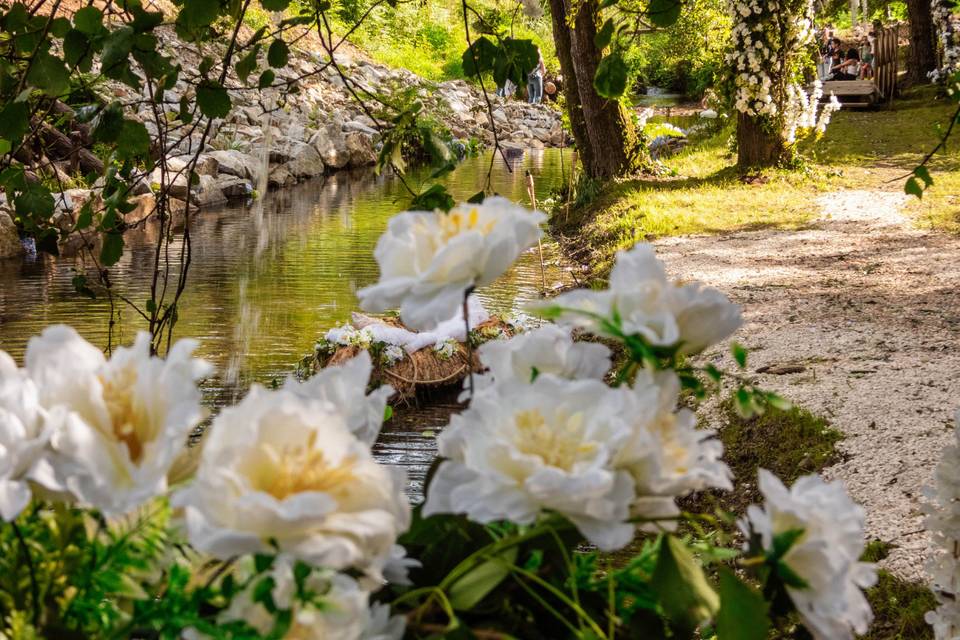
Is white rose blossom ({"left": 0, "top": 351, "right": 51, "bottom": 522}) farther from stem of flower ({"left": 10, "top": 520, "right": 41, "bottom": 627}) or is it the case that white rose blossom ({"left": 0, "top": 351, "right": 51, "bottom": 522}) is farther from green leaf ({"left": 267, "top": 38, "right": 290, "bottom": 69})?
green leaf ({"left": 267, "top": 38, "right": 290, "bottom": 69})

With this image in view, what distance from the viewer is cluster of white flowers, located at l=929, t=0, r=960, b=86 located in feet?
59.1

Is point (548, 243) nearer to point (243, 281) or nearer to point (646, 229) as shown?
point (646, 229)

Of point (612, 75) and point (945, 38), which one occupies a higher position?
point (945, 38)

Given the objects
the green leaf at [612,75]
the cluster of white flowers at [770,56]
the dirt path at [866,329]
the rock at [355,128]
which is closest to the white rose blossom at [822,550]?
the green leaf at [612,75]

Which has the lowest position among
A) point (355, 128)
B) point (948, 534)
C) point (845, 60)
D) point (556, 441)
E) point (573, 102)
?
point (948, 534)

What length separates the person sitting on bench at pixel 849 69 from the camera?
2048cm

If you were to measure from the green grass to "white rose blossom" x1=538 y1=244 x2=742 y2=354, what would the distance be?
836 centimetres

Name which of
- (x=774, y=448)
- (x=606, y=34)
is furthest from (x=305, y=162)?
(x=606, y=34)

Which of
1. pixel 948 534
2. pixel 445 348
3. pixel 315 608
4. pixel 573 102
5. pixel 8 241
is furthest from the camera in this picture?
pixel 573 102

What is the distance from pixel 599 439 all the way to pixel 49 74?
1.36m

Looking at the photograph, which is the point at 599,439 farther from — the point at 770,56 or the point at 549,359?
the point at 770,56

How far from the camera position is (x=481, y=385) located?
0.81 metres

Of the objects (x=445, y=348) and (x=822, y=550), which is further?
(x=445, y=348)

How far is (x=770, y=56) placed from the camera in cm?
1204
